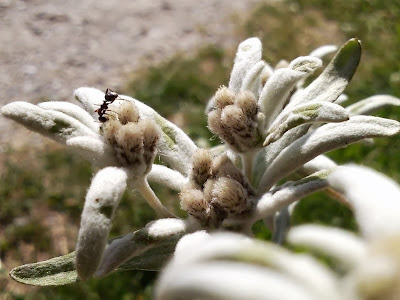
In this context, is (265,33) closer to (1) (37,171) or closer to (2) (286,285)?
(1) (37,171)

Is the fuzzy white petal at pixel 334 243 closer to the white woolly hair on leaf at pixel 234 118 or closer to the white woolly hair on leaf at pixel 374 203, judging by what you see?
the white woolly hair on leaf at pixel 374 203

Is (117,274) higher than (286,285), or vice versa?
(286,285)

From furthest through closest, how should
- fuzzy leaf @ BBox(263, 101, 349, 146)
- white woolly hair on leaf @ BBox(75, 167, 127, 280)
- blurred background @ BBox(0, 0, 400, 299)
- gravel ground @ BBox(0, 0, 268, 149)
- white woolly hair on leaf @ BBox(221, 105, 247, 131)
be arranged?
1. gravel ground @ BBox(0, 0, 268, 149)
2. blurred background @ BBox(0, 0, 400, 299)
3. white woolly hair on leaf @ BBox(221, 105, 247, 131)
4. fuzzy leaf @ BBox(263, 101, 349, 146)
5. white woolly hair on leaf @ BBox(75, 167, 127, 280)

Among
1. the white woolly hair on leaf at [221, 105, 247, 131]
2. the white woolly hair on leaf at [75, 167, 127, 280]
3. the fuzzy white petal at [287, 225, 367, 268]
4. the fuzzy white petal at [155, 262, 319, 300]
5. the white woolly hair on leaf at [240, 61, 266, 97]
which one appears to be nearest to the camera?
the fuzzy white petal at [155, 262, 319, 300]

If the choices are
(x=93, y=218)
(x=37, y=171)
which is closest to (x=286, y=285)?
(x=93, y=218)

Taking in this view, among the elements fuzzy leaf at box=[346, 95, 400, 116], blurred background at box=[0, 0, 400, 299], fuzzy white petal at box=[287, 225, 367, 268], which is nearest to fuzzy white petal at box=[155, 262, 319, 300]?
fuzzy white petal at box=[287, 225, 367, 268]

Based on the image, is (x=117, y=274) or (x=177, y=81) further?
(x=177, y=81)

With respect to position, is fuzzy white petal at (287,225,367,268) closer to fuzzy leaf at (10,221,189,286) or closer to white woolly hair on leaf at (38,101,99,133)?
fuzzy leaf at (10,221,189,286)
